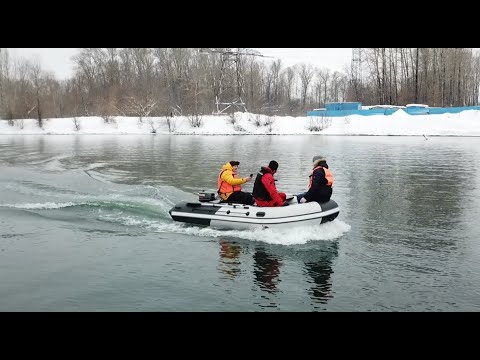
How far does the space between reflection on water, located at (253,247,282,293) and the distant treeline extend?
45053 millimetres

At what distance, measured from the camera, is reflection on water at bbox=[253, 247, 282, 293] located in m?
8.02

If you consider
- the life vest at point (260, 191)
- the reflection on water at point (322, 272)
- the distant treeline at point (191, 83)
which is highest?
the distant treeline at point (191, 83)

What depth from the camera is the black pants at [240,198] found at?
11797 mm

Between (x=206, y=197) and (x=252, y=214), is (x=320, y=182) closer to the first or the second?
(x=252, y=214)

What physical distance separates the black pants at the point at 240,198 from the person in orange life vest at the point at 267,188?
0.45m

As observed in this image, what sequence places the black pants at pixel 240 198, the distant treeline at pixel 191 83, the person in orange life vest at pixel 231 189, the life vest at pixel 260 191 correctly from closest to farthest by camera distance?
the life vest at pixel 260 191 < the person in orange life vest at pixel 231 189 < the black pants at pixel 240 198 < the distant treeline at pixel 191 83

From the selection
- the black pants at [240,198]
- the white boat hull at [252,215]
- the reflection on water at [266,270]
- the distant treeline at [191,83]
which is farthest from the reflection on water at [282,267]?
the distant treeline at [191,83]

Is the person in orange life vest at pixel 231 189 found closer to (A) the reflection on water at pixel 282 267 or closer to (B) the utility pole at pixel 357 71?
(A) the reflection on water at pixel 282 267

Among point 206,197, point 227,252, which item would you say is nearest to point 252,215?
point 227,252

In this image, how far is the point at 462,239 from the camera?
35.1 ft

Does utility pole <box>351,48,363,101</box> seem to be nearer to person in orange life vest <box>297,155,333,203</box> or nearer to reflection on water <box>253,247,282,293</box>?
person in orange life vest <box>297,155,333,203</box>

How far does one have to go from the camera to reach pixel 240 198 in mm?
11836

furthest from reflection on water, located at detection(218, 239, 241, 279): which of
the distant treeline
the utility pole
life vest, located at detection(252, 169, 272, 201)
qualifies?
→ the utility pole
